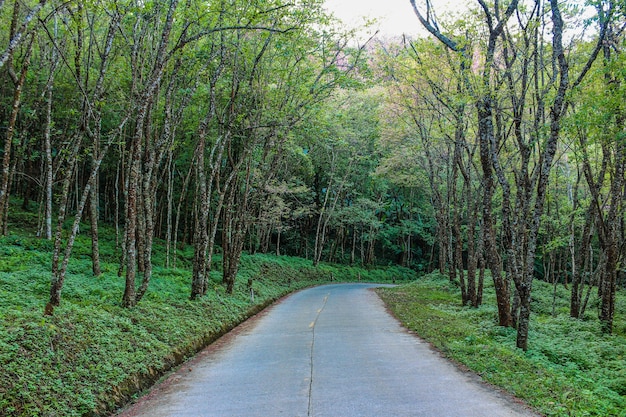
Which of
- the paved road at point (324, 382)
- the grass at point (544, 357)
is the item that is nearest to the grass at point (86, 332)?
the paved road at point (324, 382)

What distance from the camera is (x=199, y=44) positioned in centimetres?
1490

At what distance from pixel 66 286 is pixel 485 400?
34.3ft

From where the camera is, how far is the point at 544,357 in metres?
9.38

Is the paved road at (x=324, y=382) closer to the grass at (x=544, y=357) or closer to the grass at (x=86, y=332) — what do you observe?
the grass at (x=544, y=357)

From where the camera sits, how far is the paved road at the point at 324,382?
18.7 feet

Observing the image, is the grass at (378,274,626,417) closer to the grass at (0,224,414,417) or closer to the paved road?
the paved road

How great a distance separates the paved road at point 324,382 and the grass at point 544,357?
0.44 m

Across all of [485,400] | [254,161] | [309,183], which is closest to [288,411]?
[485,400]

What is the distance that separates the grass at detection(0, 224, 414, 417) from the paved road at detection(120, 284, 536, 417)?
0.54 m

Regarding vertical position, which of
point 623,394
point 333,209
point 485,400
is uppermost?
point 333,209

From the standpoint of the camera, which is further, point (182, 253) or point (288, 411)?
point (182, 253)

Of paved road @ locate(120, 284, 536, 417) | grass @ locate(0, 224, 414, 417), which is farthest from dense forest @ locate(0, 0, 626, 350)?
paved road @ locate(120, 284, 536, 417)

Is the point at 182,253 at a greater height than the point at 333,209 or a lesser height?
lesser

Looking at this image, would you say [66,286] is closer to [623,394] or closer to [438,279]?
[623,394]
